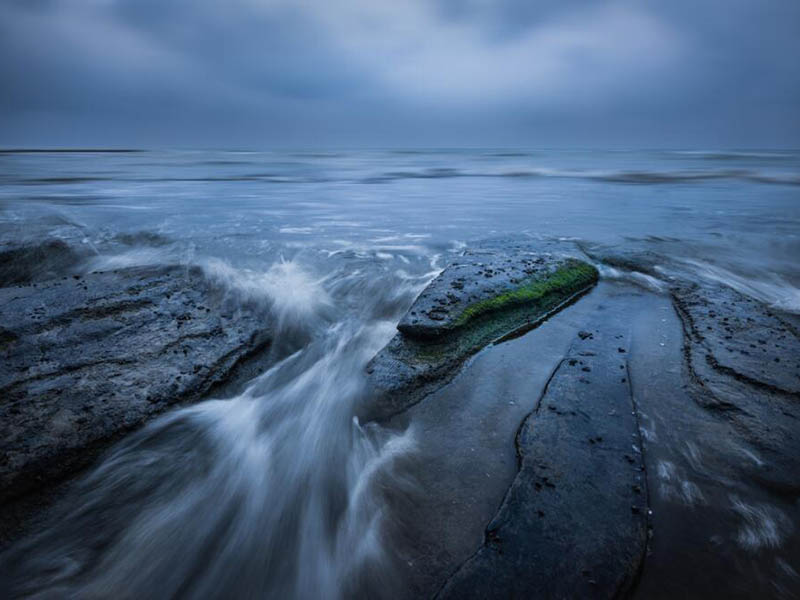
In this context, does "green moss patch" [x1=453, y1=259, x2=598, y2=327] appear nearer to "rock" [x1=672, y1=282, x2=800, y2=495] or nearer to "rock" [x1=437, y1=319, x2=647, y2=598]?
"rock" [x1=672, y1=282, x2=800, y2=495]

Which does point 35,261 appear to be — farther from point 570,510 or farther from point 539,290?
point 570,510

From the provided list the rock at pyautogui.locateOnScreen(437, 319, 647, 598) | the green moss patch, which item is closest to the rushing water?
the rock at pyautogui.locateOnScreen(437, 319, 647, 598)

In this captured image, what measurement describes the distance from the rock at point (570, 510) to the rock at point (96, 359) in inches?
88.4

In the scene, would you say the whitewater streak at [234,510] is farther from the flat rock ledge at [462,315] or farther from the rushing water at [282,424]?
the flat rock ledge at [462,315]

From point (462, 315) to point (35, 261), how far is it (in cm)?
621

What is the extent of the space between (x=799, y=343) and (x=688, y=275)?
2463 mm

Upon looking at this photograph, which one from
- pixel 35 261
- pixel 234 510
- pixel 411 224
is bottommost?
pixel 411 224

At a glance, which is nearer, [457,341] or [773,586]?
[773,586]

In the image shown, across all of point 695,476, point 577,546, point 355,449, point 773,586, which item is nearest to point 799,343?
point 695,476

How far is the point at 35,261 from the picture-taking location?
233 inches

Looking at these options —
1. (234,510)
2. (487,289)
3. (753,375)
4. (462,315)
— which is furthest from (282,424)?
(753,375)

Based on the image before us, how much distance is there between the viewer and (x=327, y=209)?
12992 mm

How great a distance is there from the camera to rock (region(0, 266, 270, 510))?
2.34 metres

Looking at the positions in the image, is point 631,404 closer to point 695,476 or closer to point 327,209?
point 695,476
